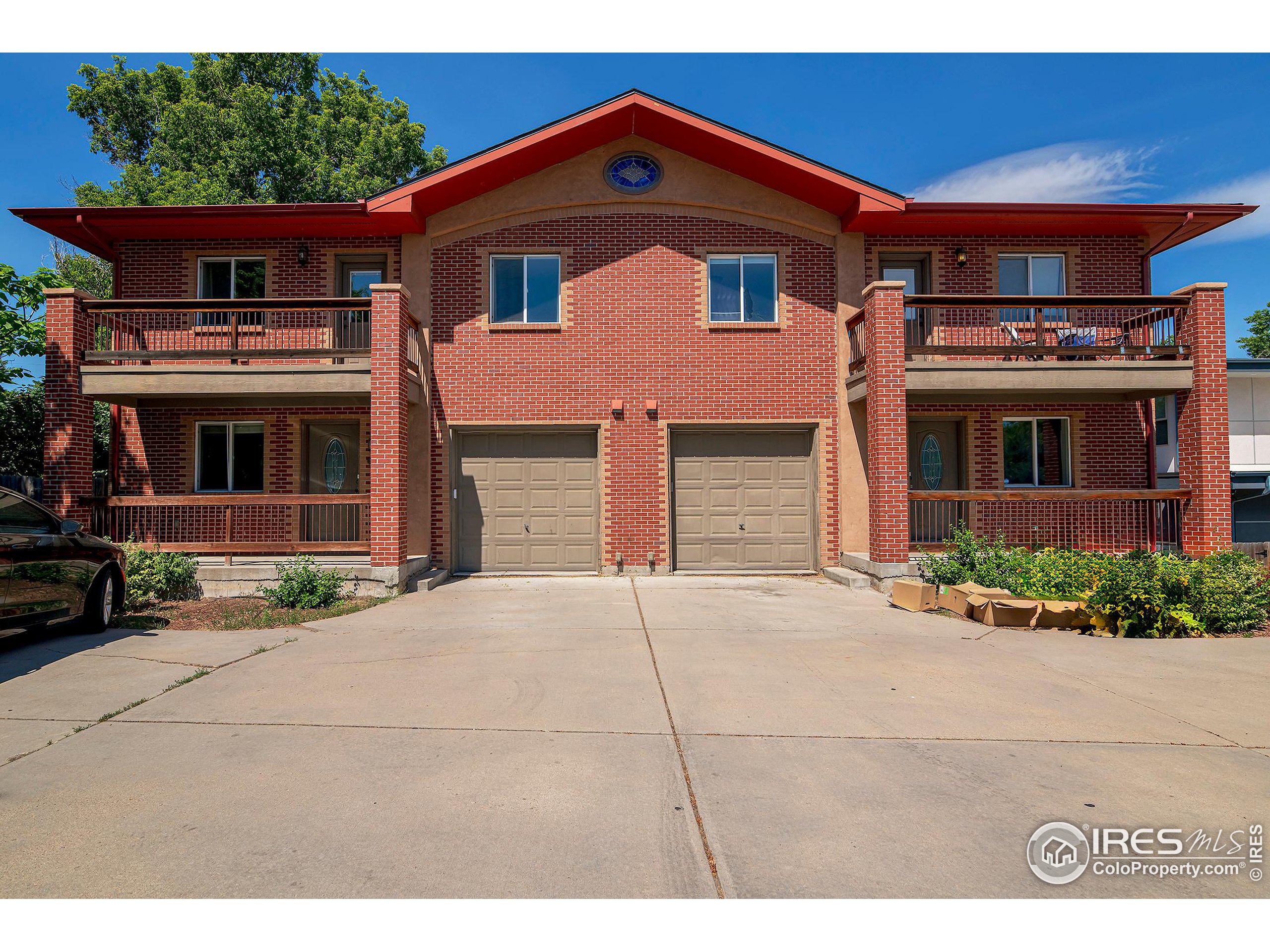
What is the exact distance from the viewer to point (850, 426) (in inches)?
503

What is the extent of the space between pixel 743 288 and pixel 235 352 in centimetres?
852

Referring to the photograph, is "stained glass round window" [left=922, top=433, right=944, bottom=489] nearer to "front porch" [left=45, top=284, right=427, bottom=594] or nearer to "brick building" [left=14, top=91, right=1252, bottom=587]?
"brick building" [left=14, top=91, right=1252, bottom=587]

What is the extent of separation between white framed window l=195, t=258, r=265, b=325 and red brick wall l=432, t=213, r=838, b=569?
3.58 meters

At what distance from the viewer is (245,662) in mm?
6352

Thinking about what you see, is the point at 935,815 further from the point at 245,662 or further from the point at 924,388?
the point at 924,388

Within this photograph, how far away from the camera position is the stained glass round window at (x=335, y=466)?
13.3 m

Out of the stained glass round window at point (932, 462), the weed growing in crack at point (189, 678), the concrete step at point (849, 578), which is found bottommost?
the weed growing in crack at point (189, 678)

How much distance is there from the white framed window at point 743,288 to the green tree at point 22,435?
47.1 ft

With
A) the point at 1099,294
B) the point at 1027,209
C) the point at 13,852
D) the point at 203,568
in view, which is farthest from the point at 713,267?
the point at 13,852

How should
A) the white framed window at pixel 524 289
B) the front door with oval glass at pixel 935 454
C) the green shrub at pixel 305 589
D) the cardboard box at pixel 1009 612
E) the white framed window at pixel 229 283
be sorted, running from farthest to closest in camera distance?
the front door with oval glass at pixel 935 454
the white framed window at pixel 229 283
the white framed window at pixel 524 289
the green shrub at pixel 305 589
the cardboard box at pixel 1009 612

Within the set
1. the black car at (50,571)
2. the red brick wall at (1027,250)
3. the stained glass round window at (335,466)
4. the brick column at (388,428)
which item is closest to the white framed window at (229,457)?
the stained glass round window at (335,466)

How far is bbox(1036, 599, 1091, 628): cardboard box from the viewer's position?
820 centimetres

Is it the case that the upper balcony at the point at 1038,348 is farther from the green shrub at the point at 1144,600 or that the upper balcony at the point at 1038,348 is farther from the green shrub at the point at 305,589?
the green shrub at the point at 305,589

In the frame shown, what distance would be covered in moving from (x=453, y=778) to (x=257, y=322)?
38.9 feet
